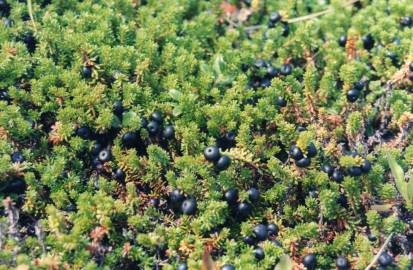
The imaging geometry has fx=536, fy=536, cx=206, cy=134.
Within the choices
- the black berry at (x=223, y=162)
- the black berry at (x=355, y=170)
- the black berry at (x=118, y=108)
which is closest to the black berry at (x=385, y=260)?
the black berry at (x=355, y=170)

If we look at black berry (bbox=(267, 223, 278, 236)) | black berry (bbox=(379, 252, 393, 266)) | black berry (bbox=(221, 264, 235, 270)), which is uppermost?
black berry (bbox=(379, 252, 393, 266))

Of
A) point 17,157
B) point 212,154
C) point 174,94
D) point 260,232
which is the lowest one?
point 260,232

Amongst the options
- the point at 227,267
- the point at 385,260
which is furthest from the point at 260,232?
the point at 385,260

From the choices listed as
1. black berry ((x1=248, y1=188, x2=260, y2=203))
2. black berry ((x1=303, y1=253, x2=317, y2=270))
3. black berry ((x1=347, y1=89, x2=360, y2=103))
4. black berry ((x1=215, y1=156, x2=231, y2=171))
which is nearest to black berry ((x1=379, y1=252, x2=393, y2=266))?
black berry ((x1=303, y1=253, x2=317, y2=270))

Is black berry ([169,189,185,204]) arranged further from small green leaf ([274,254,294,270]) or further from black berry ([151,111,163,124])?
small green leaf ([274,254,294,270])

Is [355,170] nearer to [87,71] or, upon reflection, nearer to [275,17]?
[275,17]
